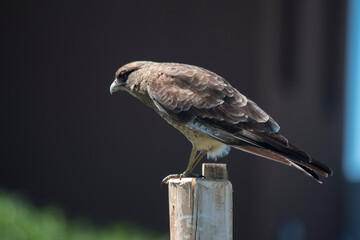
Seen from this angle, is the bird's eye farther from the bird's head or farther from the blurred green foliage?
the blurred green foliage

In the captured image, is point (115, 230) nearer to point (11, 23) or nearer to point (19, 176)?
point (19, 176)

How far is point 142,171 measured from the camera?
9477 mm

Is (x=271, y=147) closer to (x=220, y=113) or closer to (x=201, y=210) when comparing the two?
(x=220, y=113)

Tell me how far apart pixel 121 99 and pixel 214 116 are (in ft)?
17.3

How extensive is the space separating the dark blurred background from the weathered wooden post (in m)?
5.64

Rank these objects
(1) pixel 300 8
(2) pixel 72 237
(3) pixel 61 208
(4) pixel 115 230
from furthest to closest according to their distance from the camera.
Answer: (1) pixel 300 8
(3) pixel 61 208
(4) pixel 115 230
(2) pixel 72 237

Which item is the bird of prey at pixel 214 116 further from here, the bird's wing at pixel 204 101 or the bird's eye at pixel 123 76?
the bird's eye at pixel 123 76

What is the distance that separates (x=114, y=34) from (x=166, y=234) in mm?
3187

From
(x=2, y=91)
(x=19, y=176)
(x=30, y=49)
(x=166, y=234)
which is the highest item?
(x=30, y=49)

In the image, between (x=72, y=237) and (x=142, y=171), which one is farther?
(x=142, y=171)

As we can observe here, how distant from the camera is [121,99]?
373 inches

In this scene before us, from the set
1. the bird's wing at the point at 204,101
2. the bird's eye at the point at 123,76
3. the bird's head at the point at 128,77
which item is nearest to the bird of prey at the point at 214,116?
the bird's wing at the point at 204,101

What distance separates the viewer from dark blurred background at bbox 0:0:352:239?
9.37 metres

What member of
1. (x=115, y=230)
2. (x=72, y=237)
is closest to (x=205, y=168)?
(x=72, y=237)
